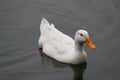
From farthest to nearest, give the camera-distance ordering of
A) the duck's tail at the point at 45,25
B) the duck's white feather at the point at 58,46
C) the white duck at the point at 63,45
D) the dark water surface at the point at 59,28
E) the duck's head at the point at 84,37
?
1. the duck's tail at the point at 45,25
2. the duck's white feather at the point at 58,46
3. the dark water surface at the point at 59,28
4. the white duck at the point at 63,45
5. the duck's head at the point at 84,37

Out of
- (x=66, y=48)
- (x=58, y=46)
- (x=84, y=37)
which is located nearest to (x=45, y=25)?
(x=58, y=46)

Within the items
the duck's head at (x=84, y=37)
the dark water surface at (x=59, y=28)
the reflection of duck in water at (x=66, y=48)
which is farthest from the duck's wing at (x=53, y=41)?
the duck's head at (x=84, y=37)

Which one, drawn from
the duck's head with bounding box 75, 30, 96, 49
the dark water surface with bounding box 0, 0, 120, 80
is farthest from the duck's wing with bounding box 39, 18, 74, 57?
the duck's head with bounding box 75, 30, 96, 49

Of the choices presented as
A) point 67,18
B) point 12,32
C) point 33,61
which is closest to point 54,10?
point 67,18

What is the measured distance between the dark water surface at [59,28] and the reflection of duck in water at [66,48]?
20 centimetres

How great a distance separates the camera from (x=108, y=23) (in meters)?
11.4

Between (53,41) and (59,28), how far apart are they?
1087mm

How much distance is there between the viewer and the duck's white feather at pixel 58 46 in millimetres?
9773

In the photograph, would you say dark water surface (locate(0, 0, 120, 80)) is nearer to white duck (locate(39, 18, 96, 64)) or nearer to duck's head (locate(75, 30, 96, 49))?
white duck (locate(39, 18, 96, 64))

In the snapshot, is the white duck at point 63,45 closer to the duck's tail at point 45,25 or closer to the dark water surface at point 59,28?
the duck's tail at point 45,25

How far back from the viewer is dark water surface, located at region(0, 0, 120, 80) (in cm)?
963

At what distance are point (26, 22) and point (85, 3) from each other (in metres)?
2.00

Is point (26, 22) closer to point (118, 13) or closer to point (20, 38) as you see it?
point (20, 38)

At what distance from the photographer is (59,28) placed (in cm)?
1110
